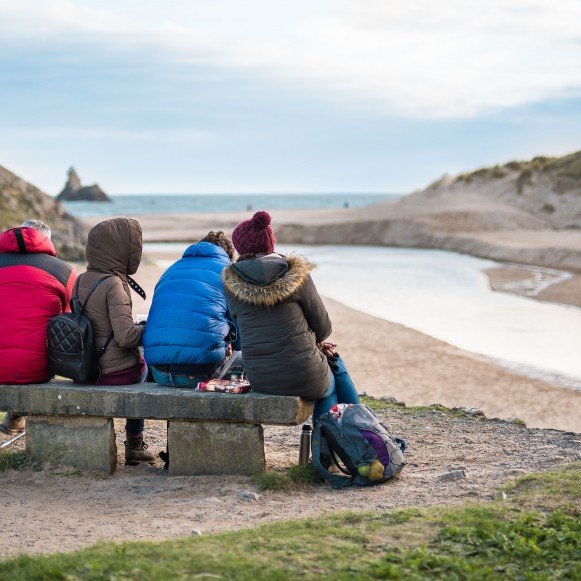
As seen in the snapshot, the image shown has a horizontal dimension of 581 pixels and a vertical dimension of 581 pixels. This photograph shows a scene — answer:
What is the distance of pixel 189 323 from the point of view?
6.90 metres

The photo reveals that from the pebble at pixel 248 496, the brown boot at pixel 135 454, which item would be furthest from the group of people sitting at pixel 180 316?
the pebble at pixel 248 496

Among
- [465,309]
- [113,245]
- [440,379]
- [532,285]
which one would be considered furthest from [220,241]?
[532,285]

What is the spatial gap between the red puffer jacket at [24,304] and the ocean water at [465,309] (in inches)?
316

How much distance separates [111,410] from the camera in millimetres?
6832

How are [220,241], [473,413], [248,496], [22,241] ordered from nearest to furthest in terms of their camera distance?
[248,496], [22,241], [220,241], [473,413]

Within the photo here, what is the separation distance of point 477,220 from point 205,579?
41257mm

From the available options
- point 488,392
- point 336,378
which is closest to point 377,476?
point 336,378

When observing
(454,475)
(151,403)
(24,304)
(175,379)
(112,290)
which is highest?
(112,290)

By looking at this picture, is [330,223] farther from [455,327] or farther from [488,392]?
[488,392]

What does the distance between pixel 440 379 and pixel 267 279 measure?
22.9 feet

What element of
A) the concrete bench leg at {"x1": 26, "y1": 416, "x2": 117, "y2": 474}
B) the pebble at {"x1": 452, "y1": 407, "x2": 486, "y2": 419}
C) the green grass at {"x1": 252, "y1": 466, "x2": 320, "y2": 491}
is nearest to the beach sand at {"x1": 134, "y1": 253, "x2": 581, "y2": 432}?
the pebble at {"x1": 452, "y1": 407, "x2": 486, "y2": 419}

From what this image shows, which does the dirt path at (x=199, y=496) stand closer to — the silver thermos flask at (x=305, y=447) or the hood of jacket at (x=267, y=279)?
the silver thermos flask at (x=305, y=447)

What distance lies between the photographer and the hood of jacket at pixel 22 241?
22.9 ft

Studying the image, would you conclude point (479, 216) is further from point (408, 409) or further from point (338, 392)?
point (338, 392)
